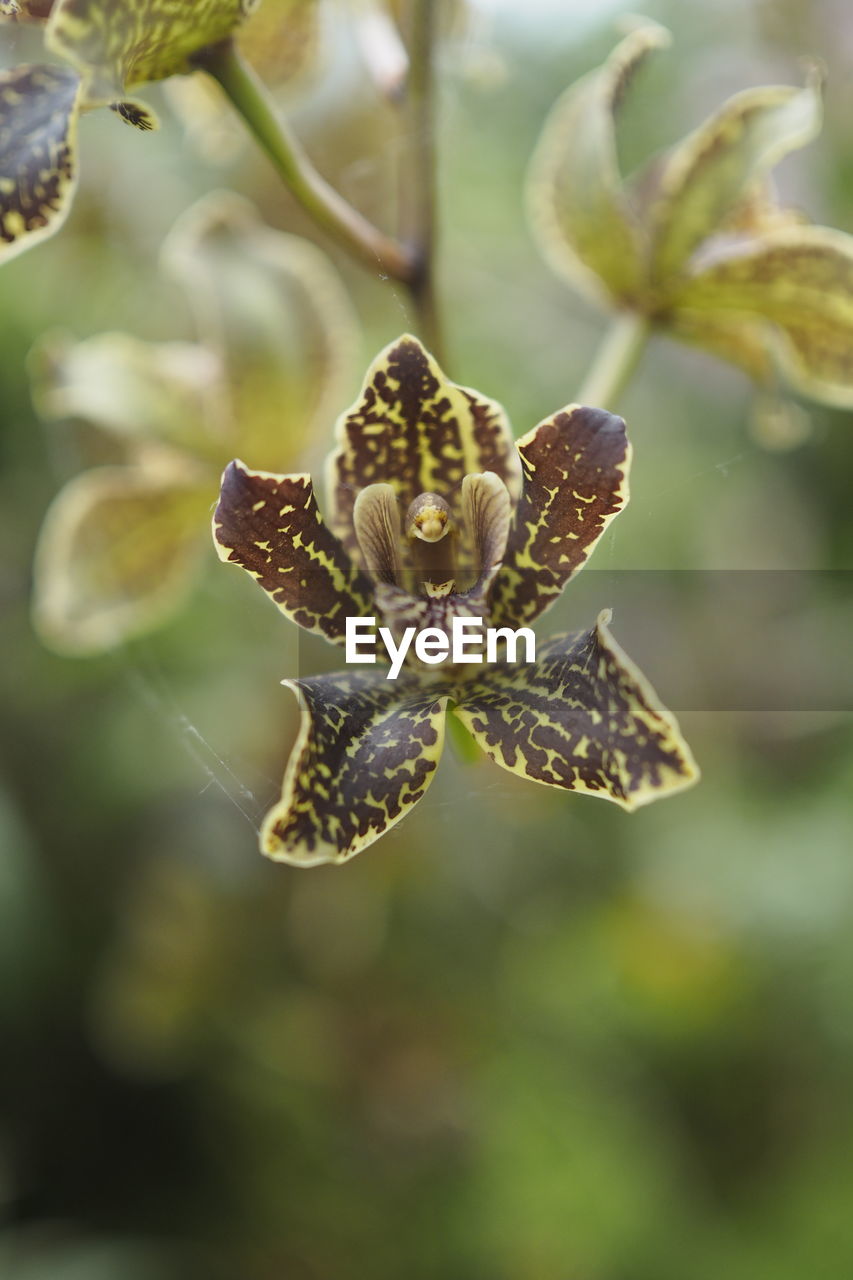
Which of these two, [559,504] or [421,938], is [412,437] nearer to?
[559,504]

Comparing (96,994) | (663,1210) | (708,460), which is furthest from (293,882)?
(708,460)

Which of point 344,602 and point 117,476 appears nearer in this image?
point 344,602

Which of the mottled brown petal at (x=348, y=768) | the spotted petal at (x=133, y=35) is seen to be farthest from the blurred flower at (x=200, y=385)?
the mottled brown petal at (x=348, y=768)

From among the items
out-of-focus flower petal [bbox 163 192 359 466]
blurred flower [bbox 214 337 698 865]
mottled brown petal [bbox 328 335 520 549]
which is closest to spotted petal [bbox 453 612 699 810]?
blurred flower [bbox 214 337 698 865]

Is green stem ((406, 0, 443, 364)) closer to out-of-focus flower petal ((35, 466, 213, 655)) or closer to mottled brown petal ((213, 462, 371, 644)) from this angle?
mottled brown petal ((213, 462, 371, 644))

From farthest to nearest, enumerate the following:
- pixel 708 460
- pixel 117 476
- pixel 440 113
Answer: pixel 708 460
pixel 117 476
pixel 440 113

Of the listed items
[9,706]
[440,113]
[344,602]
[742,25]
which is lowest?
[9,706]

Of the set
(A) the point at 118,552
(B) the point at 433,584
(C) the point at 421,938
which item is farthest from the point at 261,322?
(C) the point at 421,938

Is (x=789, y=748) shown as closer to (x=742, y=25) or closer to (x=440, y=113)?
(x=440, y=113)
